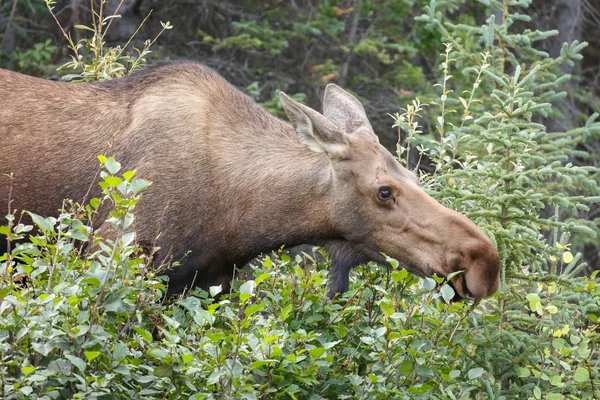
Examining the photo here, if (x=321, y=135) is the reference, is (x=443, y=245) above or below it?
below

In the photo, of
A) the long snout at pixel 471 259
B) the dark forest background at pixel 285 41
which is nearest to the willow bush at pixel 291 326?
the long snout at pixel 471 259

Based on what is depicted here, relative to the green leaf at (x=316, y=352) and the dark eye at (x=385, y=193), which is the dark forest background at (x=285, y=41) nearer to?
the dark eye at (x=385, y=193)

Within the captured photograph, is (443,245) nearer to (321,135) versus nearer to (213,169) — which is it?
(321,135)

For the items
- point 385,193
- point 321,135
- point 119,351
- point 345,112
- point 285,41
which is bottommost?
point 285,41

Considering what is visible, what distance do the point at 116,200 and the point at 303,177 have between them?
8.97 feet

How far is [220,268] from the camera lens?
6.70 metres

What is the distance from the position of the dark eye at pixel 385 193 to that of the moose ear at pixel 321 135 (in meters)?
0.36

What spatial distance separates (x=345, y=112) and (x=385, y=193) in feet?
3.35

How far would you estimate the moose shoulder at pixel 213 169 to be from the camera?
6.38 meters

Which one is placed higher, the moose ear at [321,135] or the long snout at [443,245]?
the moose ear at [321,135]

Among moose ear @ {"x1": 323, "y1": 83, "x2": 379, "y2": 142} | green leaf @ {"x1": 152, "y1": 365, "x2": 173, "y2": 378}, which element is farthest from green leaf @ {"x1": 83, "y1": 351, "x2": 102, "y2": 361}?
moose ear @ {"x1": 323, "y1": 83, "x2": 379, "y2": 142}

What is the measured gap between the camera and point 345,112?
23.4 ft

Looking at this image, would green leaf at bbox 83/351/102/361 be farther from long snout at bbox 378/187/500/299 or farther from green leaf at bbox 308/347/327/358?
long snout at bbox 378/187/500/299

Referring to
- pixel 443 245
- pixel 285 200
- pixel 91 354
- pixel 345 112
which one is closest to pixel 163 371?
pixel 91 354
